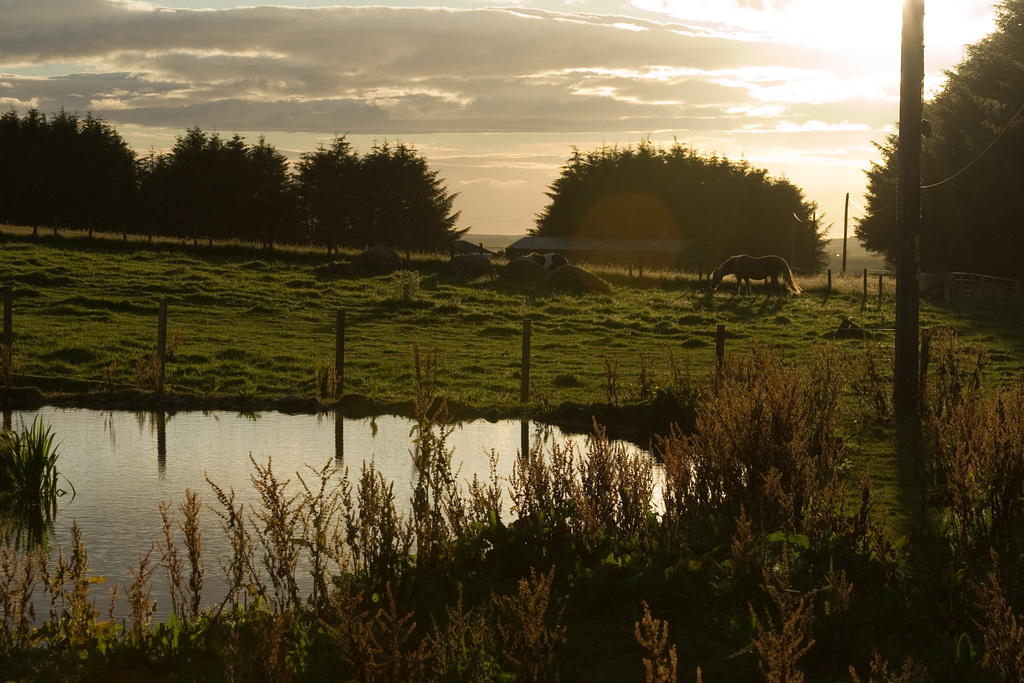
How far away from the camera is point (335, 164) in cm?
7006

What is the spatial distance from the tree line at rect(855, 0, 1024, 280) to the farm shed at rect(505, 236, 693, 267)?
997 inches

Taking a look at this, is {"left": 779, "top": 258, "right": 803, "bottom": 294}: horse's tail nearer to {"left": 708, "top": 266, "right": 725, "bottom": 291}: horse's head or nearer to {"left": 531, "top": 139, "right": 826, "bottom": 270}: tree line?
{"left": 708, "top": 266, "right": 725, "bottom": 291}: horse's head

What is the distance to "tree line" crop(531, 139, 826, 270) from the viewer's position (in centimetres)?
7969

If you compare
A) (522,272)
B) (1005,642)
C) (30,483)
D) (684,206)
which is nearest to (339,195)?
(684,206)

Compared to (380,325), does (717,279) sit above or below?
above

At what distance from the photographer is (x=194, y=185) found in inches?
2554

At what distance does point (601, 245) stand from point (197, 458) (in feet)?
213

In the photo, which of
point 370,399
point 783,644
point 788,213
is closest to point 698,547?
point 783,644

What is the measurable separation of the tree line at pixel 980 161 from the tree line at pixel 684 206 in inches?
1195

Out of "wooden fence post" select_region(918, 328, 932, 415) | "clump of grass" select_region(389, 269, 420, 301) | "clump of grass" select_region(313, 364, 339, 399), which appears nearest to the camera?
"wooden fence post" select_region(918, 328, 932, 415)

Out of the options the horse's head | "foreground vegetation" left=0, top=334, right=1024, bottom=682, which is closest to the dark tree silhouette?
the horse's head

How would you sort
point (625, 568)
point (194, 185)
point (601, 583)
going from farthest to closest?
1. point (194, 185)
2. point (625, 568)
3. point (601, 583)

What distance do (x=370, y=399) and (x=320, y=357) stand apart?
5.07m

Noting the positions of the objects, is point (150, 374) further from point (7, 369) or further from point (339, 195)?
point (339, 195)
